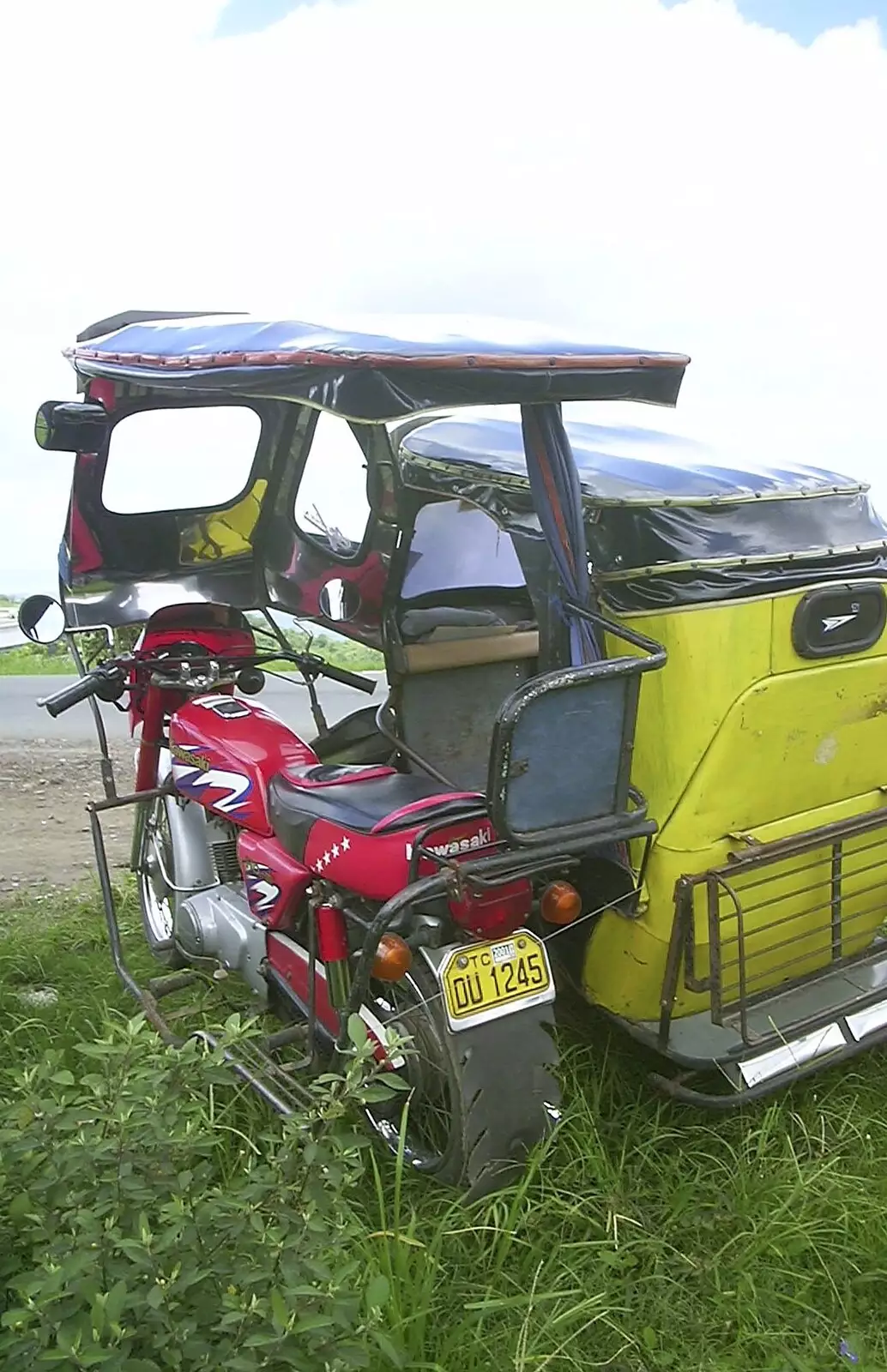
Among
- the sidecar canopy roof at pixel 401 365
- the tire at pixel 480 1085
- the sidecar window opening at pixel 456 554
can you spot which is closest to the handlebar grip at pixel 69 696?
the sidecar window opening at pixel 456 554

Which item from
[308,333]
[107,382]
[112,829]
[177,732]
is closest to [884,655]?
[308,333]

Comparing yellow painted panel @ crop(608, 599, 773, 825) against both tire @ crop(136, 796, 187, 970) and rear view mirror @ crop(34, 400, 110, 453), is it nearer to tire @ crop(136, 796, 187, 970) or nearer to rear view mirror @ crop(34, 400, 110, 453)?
rear view mirror @ crop(34, 400, 110, 453)

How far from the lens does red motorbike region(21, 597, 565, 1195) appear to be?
2379 mm

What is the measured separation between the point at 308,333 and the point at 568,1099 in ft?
5.96

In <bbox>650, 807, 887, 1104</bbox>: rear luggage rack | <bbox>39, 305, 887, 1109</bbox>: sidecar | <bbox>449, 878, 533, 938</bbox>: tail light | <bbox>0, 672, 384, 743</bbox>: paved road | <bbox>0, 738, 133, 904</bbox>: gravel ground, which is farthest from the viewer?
<bbox>0, 672, 384, 743</bbox>: paved road

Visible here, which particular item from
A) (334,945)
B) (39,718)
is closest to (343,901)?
(334,945)

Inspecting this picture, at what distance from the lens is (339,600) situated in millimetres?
3838

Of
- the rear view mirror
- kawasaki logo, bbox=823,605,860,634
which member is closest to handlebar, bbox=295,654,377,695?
the rear view mirror

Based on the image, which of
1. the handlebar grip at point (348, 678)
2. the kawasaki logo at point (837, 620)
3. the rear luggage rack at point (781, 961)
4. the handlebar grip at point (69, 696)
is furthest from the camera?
the handlebar grip at point (348, 678)

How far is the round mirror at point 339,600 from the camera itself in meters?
3.80

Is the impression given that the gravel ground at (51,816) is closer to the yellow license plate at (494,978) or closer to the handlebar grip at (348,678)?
the handlebar grip at (348,678)

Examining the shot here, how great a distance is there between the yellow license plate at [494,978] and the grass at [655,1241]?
0.33m

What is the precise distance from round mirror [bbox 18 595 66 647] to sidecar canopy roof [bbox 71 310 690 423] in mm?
997

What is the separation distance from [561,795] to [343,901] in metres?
0.60
